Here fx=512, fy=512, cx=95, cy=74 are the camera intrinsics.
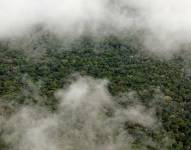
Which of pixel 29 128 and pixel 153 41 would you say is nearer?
pixel 29 128

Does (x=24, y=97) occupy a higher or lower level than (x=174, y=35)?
lower

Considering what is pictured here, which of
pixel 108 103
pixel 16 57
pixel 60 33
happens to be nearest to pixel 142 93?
pixel 108 103

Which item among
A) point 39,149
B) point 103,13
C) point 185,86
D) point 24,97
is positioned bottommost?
point 39,149

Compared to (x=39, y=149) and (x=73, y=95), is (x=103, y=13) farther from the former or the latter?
(x=39, y=149)

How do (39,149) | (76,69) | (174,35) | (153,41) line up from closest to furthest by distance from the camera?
(39,149)
(76,69)
(153,41)
(174,35)

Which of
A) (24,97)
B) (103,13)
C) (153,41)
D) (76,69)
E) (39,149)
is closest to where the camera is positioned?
(39,149)

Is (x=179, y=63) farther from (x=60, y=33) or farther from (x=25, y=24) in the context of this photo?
(x=25, y=24)
